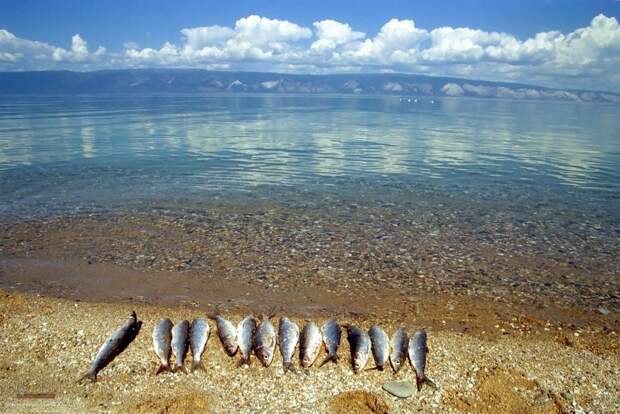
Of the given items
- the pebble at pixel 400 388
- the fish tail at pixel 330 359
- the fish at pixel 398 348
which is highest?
the fish at pixel 398 348

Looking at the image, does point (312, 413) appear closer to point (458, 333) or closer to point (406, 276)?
point (458, 333)

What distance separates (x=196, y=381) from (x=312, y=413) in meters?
2.23

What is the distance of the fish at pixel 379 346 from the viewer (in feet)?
27.9

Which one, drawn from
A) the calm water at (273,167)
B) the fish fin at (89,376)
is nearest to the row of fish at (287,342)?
the fish fin at (89,376)

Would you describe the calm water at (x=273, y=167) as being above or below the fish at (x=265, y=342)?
below

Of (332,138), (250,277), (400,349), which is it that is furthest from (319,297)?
(332,138)

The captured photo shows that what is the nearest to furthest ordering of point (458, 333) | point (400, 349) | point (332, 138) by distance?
point (400, 349) → point (458, 333) → point (332, 138)

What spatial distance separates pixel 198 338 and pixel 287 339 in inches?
70.5

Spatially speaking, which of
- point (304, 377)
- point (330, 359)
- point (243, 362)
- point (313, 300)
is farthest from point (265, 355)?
point (313, 300)

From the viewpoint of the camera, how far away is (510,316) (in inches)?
429

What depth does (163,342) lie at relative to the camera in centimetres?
889

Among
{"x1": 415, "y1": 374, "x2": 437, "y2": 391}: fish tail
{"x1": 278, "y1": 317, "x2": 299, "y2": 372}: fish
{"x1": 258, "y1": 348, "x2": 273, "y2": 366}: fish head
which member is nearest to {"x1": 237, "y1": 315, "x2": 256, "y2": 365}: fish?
{"x1": 258, "y1": 348, "x2": 273, "y2": 366}: fish head

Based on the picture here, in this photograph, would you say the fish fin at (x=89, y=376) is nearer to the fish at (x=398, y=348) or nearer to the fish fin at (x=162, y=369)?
the fish fin at (x=162, y=369)

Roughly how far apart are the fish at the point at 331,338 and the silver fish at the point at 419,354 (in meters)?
1.46
